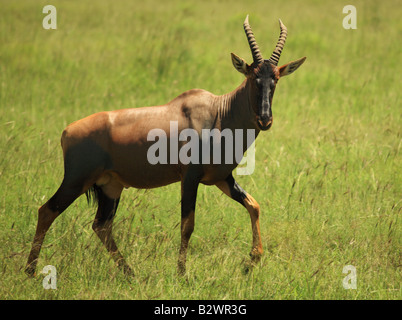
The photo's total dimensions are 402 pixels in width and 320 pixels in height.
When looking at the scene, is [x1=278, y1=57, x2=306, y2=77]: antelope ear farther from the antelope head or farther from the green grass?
the green grass

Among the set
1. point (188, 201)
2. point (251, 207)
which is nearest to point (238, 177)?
point (251, 207)

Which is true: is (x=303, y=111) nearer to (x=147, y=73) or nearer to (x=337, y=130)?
(x=337, y=130)

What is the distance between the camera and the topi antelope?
599 cm

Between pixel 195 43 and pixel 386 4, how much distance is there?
20.1 ft

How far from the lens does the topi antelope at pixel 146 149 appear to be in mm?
5992

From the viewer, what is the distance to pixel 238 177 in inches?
325

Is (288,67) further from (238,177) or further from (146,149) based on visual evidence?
(238,177)

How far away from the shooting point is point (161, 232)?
669 cm

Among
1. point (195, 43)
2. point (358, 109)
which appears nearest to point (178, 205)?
point (358, 109)

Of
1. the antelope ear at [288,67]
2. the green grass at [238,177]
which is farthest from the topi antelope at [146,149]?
the green grass at [238,177]

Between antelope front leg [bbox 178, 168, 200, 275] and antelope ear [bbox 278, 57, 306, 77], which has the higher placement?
antelope ear [bbox 278, 57, 306, 77]

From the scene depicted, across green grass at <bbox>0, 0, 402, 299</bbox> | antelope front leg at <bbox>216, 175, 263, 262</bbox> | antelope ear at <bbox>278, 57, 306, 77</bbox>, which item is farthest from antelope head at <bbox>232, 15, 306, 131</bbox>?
green grass at <bbox>0, 0, 402, 299</bbox>

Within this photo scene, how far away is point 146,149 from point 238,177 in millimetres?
2398

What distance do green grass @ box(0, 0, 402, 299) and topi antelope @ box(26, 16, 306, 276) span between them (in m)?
0.30
